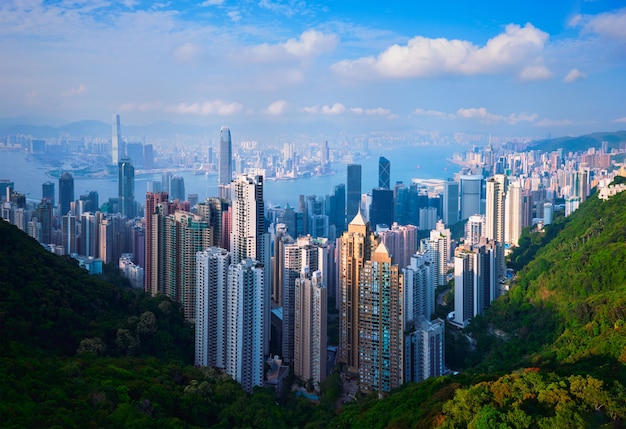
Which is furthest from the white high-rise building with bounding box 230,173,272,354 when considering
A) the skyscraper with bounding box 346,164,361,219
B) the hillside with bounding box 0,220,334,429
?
the skyscraper with bounding box 346,164,361,219

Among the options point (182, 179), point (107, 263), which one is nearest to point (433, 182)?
point (182, 179)

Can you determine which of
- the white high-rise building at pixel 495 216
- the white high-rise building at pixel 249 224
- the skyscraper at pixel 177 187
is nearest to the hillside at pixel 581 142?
the white high-rise building at pixel 495 216

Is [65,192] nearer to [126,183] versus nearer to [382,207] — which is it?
Answer: [126,183]

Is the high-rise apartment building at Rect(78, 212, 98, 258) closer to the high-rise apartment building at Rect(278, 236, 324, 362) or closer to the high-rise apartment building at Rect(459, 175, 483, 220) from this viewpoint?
the high-rise apartment building at Rect(278, 236, 324, 362)

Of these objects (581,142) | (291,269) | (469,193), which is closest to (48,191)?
(291,269)

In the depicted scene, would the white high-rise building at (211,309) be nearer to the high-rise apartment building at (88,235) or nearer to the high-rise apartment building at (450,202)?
the high-rise apartment building at (88,235)

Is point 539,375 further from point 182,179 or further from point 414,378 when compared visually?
point 182,179
